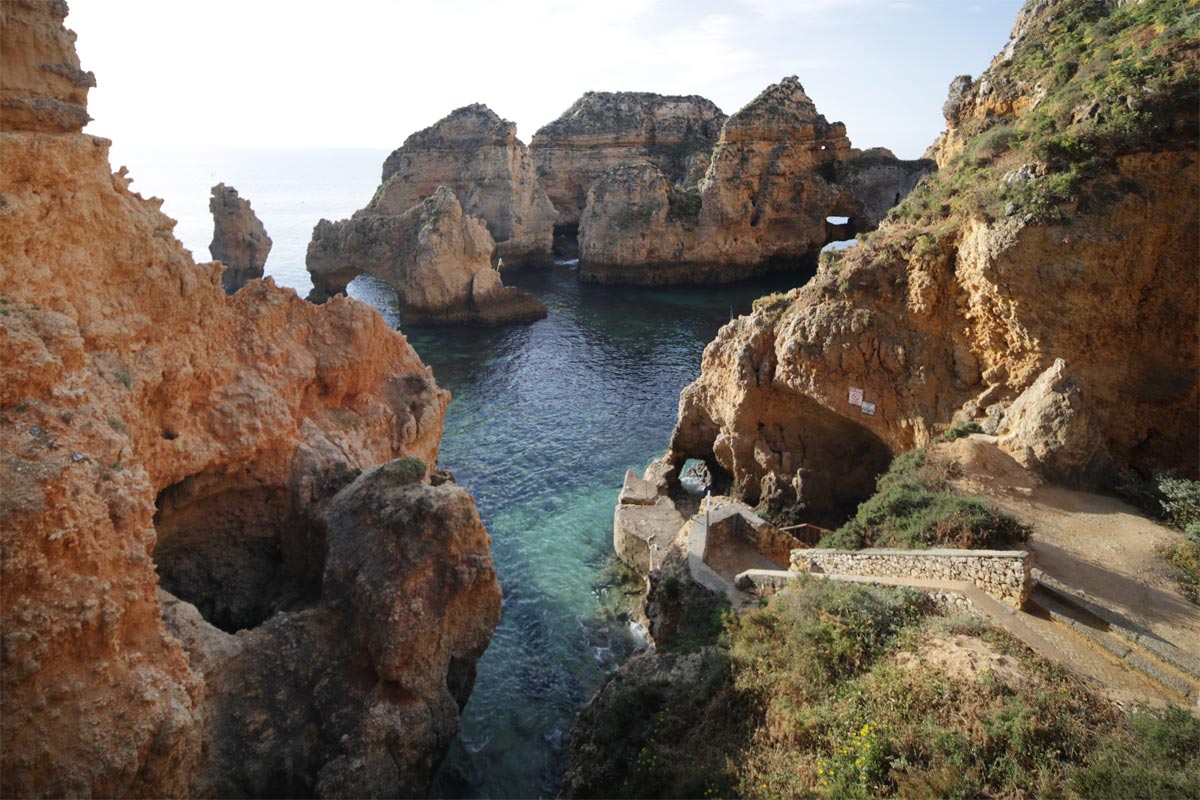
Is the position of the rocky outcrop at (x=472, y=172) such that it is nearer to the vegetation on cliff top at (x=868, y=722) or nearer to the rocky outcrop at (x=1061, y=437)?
the rocky outcrop at (x=1061, y=437)

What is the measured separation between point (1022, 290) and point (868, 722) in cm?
1182

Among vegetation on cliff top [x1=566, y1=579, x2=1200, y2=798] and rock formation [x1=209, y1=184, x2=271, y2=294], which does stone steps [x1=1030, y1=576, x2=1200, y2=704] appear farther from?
rock formation [x1=209, y1=184, x2=271, y2=294]

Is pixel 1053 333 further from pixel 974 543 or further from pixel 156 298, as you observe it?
pixel 156 298

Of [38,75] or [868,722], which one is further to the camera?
[38,75]

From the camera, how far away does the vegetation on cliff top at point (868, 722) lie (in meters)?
8.28

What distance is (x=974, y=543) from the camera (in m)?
13.2

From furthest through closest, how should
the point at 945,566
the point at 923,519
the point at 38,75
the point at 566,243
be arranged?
the point at 566,243 < the point at 923,519 < the point at 945,566 < the point at 38,75

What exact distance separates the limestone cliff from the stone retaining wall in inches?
225

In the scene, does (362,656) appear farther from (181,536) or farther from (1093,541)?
(1093,541)

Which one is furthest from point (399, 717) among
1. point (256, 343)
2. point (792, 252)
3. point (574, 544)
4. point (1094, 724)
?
point (792, 252)

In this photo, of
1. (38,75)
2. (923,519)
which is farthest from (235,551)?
(923,519)

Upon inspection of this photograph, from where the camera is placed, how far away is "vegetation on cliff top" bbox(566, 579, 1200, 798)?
8281 millimetres

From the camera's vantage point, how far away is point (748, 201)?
5844 cm

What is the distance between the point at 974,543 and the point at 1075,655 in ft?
9.71
